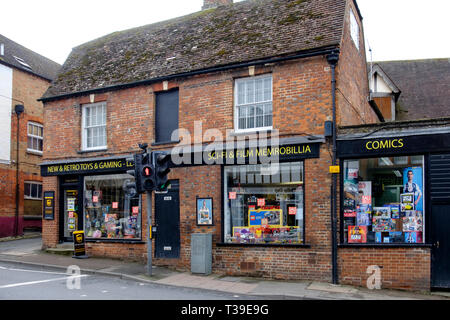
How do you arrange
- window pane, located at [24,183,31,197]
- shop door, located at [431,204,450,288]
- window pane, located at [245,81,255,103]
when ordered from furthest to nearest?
1. window pane, located at [24,183,31,197]
2. window pane, located at [245,81,255,103]
3. shop door, located at [431,204,450,288]

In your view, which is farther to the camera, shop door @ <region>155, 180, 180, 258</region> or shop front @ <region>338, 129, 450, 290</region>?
shop door @ <region>155, 180, 180, 258</region>

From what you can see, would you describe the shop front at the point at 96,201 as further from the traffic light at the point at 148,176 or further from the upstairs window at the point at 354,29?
the upstairs window at the point at 354,29

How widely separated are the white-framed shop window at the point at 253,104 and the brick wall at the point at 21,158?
44.3 feet

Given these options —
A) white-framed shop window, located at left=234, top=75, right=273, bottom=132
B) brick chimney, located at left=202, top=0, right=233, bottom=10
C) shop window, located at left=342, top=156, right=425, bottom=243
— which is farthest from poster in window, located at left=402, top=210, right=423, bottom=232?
brick chimney, located at left=202, top=0, right=233, bottom=10

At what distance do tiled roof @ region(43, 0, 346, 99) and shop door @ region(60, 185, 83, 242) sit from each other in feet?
11.8

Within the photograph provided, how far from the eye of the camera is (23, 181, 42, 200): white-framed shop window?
2292cm

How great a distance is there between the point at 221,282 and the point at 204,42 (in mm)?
7927

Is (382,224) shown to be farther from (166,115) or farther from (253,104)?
(166,115)

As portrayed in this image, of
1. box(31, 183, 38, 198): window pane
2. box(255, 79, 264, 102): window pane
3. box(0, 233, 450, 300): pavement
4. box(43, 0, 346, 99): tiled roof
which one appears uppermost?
box(43, 0, 346, 99): tiled roof

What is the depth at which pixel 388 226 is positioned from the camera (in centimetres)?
1153

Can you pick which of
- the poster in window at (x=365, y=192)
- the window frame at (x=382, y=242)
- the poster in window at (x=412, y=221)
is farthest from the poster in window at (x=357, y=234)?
the poster in window at (x=412, y=221)

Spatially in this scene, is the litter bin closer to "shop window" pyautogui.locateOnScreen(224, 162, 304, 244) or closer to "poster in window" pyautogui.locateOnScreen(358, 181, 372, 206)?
"shop window" pyautogui.locateOnScreen(224, 162, 304, 244)
